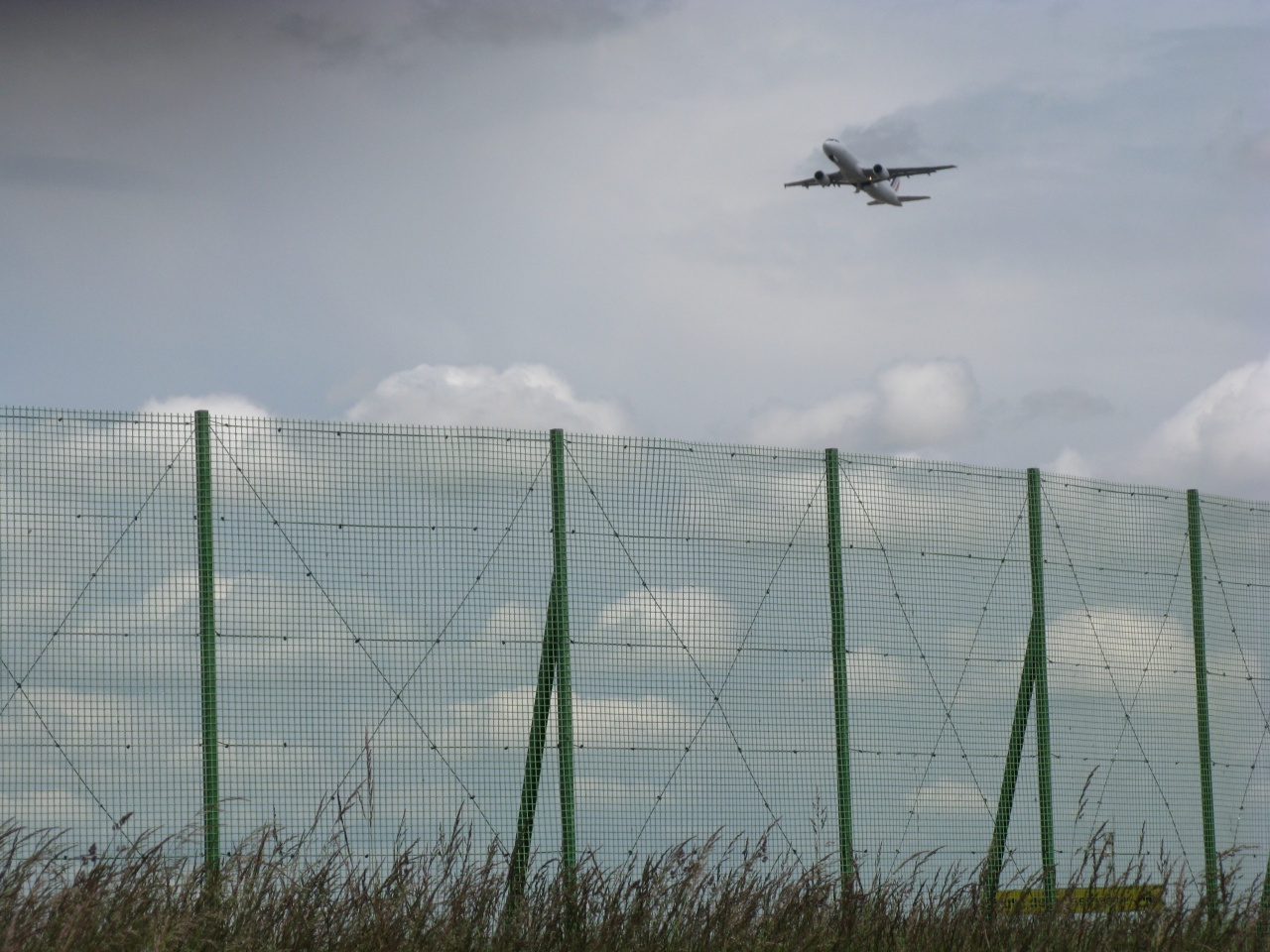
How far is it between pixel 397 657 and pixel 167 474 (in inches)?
61.6

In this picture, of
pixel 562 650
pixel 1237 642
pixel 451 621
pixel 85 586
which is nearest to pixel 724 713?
pixel 562 650

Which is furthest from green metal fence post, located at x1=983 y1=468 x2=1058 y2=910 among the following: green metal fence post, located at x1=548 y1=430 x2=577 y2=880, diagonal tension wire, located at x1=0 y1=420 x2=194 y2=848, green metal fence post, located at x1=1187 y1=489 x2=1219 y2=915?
diagonal tension wire, located at x1=0 y1=420 x2=194 y2=848

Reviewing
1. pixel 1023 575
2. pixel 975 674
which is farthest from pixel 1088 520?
pixel 975 674

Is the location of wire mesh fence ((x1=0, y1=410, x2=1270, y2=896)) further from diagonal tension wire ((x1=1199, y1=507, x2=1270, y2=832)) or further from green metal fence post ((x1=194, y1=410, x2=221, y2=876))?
diagonal tension wire ((x1=1199, y1=507, x2=1270, y2=832))

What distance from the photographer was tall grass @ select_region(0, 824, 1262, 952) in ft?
20.4

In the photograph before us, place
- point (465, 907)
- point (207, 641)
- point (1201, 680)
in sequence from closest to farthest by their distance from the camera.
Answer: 1. point (465, 907)
2. point (207, 641)
3. point (1201, 680)

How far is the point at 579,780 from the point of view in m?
8.27

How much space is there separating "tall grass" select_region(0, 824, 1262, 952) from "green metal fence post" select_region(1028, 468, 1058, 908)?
74.7 inches

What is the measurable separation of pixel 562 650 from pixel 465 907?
1868mm

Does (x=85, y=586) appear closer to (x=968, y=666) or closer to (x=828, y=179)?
(x=968, y=666)

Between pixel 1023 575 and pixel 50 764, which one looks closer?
pixel 50 764

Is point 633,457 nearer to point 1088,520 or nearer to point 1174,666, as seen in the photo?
point 1088,520

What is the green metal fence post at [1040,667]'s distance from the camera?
9.77m

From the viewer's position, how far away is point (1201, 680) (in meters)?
10.9
